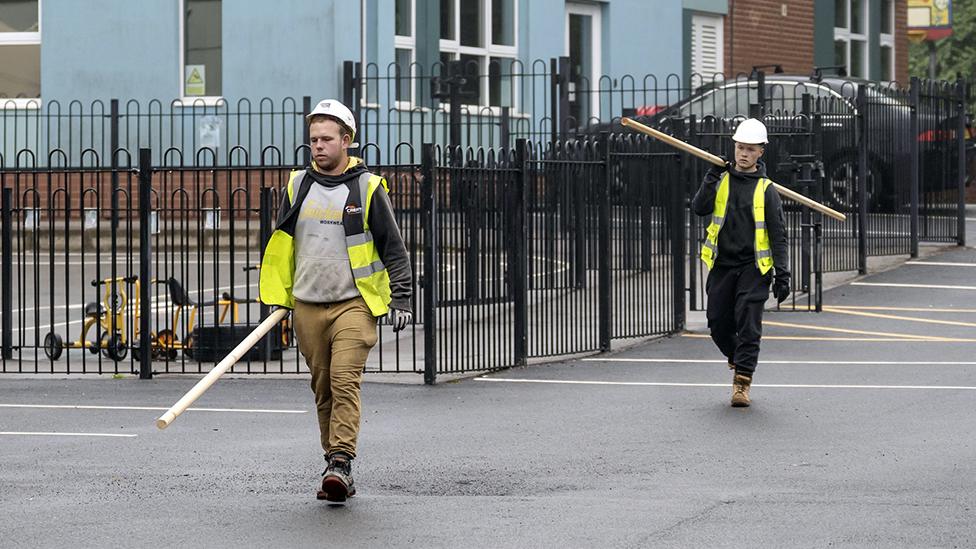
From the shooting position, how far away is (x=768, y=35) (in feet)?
111

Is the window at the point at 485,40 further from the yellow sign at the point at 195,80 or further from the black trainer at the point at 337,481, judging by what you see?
the black trainer at the point at 337,481

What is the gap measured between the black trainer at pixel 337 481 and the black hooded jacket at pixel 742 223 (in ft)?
14.0

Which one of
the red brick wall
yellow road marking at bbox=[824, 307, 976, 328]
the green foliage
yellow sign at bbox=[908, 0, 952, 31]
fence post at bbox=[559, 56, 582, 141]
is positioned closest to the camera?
yellow road marking at bbox=[824, 307, 976, 328]

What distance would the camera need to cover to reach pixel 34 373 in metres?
14.5

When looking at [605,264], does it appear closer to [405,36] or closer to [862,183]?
[862,183]

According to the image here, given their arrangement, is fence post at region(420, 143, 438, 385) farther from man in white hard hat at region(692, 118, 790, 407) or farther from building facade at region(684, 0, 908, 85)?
building facade at region(684, 0, 908, 85)

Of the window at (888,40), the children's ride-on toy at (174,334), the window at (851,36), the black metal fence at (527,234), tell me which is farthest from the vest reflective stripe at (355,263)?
the window at (888,40)

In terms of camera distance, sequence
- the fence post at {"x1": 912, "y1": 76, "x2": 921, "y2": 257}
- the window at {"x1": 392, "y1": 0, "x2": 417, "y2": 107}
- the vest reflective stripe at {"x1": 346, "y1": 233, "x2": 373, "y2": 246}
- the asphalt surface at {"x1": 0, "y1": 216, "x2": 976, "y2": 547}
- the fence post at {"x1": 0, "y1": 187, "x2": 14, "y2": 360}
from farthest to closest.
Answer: the window at {"x1": 392, "y1": 0, "x2": 417, "y2": 107} < the fence post at {"x1": 912, "y1": 76, "x2": 921, "y2": 257} < the fence post at {"x1": 0, "y1": 187, "x2": 14, "y2": 360} < the vest reflective stripe at {"x1": 346, "y1": 233, "x2": 373, "y2": 246} < the asphalt surface at {"x1": 0, "y1": 216, "x2": 976, "y2": 547}

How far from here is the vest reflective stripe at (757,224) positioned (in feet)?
39.0

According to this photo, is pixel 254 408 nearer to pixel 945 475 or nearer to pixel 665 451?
pixel 665 451

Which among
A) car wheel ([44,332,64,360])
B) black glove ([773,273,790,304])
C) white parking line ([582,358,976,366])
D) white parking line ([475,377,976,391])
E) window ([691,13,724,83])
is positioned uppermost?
window ([691,13,724,83])

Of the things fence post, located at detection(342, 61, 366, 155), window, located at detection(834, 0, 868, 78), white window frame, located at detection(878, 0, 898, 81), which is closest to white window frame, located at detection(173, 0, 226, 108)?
fence post, located at detection(342, 61, 366, 155)

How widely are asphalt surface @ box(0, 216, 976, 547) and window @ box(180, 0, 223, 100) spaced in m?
11.7

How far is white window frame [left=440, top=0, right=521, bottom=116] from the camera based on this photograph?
90.3 feet
